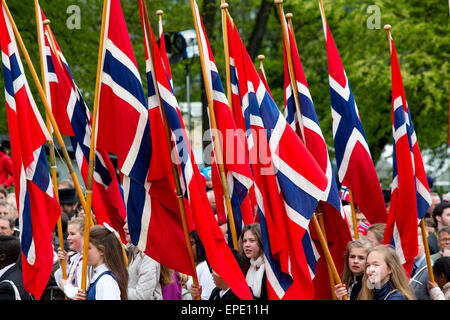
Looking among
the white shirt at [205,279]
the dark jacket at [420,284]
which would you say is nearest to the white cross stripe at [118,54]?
the white shirt at [205,279]

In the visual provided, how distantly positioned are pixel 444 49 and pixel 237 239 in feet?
40.1

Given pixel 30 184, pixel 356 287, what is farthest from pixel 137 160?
pixel 356 287

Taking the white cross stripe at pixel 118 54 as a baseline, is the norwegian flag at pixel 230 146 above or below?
below

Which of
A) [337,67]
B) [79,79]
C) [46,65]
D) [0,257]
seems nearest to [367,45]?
[79,79]

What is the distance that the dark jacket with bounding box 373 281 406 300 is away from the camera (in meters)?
5.46

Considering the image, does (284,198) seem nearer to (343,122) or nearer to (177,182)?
(177,182)

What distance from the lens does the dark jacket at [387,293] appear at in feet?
17.9

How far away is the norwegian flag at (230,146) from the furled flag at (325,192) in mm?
620

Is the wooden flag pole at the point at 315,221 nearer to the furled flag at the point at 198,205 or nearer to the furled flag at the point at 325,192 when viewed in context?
the furled flag at the point at 325,192

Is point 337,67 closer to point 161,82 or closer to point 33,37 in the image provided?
point 161,82

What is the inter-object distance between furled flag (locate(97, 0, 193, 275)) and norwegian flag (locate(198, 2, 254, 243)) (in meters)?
0.92

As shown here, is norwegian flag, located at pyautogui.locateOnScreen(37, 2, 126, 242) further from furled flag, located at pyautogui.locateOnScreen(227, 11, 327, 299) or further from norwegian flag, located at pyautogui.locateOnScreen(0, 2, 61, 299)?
furled flag, located at pyautogui.locateOnScreen(227, 11, 327, 299)

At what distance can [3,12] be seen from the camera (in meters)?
7.05

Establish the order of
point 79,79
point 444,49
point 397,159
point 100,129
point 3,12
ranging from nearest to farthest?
point 100,129, point 3,12, point 397,159, point 79,79, point 444,49
